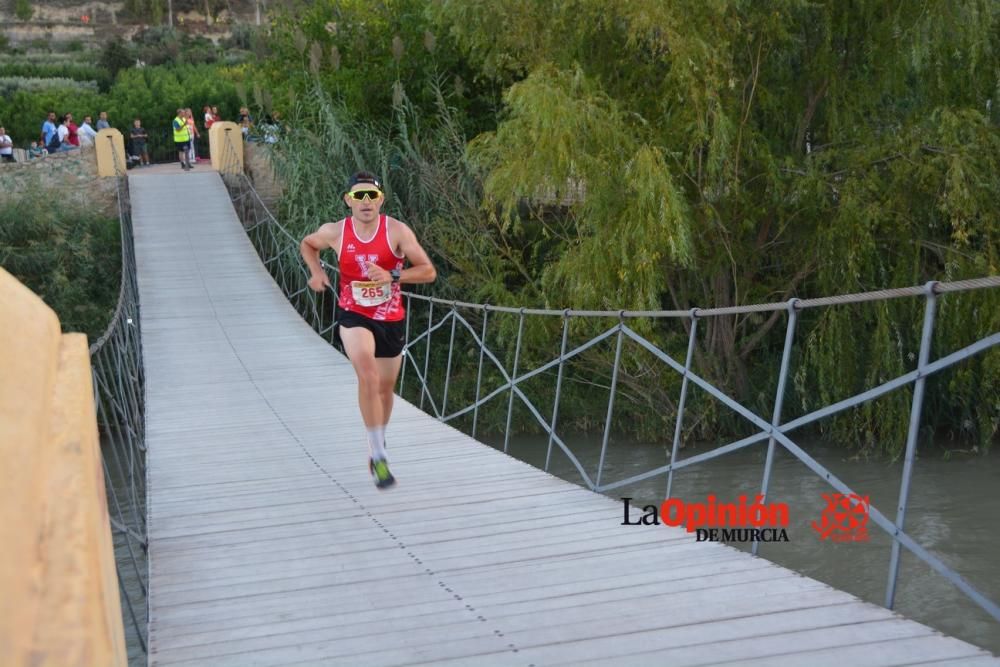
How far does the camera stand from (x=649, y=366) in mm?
11859

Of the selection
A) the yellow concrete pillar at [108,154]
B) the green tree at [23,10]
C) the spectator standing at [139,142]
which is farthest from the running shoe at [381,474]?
the green tree at [23,10]

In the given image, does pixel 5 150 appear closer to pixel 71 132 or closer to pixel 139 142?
pixel 139 142

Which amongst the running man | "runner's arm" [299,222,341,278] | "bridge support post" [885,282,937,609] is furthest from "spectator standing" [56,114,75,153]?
"bridge support post" [885,282,937,609]

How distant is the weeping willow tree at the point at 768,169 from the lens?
995 centimetres

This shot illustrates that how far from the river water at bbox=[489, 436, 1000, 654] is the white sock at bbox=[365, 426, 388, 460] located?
4047 mm

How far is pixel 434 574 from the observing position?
3.90m

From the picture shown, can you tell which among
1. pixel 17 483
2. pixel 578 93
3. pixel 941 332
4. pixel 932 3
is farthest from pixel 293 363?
pixel 17 483

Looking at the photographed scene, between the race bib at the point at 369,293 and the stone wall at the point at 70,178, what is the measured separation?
13590 mm

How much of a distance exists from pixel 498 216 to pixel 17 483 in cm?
1355

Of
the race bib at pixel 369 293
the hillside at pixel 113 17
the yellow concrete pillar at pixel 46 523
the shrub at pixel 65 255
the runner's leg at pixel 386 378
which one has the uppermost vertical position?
the hillside at pixel 113 17

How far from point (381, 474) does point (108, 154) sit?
14599mm

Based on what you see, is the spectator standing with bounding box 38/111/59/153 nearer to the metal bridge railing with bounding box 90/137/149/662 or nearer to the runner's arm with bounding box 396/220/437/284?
the metal bridge railing with bounding box 90/137/149/662

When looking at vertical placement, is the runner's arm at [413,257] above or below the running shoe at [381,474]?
above

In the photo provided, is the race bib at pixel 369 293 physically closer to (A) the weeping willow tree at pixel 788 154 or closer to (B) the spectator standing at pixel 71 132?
(A) the weeping willow tree at pixel 788 154
